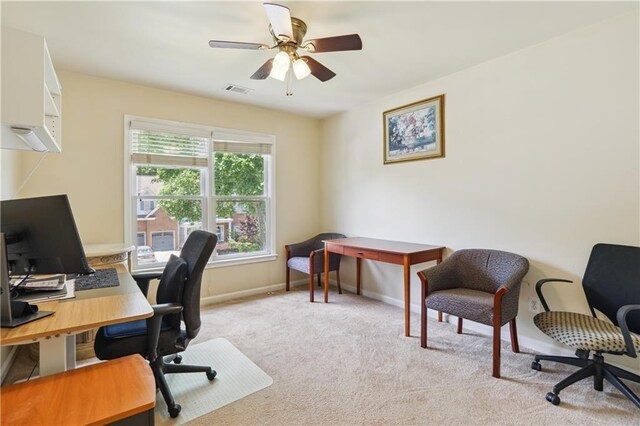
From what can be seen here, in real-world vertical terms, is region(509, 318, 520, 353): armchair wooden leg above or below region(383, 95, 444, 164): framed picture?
below

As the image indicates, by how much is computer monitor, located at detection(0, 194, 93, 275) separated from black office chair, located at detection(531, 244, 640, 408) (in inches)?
107

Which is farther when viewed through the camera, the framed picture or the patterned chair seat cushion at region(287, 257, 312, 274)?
the patterned chair seat cushion at region(287, 257, 312, 274)

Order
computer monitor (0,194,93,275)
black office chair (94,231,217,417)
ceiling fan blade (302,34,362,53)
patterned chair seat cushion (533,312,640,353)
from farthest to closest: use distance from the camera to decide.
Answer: ceiling fan blade (302,34,362,53) → patterned chair seat cushion (533,312,640,353) → black office chair (94,231,217,417) → computer monitor (0,194,93,275)

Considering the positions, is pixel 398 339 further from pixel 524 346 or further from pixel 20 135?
pixel 20 135

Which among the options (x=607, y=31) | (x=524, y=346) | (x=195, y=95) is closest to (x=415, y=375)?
(x=524, y=346)

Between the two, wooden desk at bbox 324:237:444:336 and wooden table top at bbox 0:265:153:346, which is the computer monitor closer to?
wooden table top at bbox 0:265:153:346

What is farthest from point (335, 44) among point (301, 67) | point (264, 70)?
point (264, 70)

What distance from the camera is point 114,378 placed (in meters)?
1.17

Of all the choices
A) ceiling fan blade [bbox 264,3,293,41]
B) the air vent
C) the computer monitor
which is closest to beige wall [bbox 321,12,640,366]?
the air vent

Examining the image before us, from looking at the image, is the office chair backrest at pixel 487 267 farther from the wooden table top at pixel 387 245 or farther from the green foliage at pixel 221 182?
the green foliage at pixel 221 182

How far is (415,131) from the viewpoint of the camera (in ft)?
11.5

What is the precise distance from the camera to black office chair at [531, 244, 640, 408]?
1841 millimetres

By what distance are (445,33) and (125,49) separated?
100 inches

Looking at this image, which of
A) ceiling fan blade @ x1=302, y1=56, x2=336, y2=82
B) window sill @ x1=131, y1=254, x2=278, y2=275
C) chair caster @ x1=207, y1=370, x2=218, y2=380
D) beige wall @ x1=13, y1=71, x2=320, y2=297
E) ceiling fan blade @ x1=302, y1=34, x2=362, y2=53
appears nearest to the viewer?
ceiling fan blade @ x1=302, y1=34, x2=362, y2=53
